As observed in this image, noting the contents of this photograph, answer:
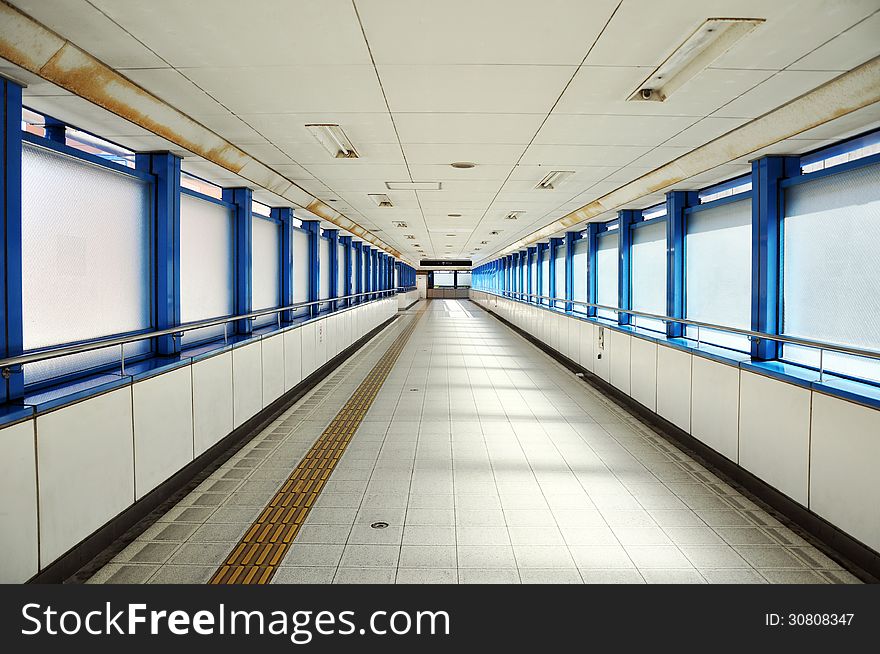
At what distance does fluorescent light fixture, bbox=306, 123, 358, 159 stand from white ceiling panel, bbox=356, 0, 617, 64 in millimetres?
1645

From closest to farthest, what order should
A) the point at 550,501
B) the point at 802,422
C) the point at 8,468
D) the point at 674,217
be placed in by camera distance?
the point at 8,468 → the point at 802,422 → the point at 550,501 → the point at 674,217

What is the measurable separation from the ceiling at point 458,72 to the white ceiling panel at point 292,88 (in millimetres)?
18

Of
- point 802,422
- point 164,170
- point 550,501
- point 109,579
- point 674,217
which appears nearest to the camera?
point 109,579

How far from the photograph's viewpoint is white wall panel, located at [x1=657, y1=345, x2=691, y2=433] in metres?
5.27

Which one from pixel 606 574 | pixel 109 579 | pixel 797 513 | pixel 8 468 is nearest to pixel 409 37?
pixel 8 468

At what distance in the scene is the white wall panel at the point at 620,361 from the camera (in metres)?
7.07

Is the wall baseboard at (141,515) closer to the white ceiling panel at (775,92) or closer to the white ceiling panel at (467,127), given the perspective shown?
the white ceiling panel at (467,127)

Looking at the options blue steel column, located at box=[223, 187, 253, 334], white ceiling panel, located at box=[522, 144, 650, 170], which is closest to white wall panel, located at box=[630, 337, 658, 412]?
white ceiling panel, located at box=[522, 144, 650, 170]

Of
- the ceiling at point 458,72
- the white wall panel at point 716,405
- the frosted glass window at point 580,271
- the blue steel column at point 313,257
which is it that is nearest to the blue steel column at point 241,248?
the ceiling at point 458,72

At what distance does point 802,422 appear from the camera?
3521mm

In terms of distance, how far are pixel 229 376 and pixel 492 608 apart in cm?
346

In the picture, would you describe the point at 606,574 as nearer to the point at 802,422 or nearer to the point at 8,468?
the point at 802,422

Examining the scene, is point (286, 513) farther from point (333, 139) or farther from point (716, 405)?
point (716, 405)

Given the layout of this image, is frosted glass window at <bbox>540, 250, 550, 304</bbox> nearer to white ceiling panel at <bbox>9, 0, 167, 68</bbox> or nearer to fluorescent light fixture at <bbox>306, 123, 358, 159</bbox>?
fluorescent light fixture at <bbox>306, 123, 358, 159</bbox>
